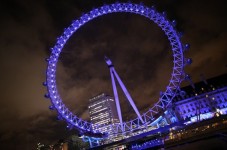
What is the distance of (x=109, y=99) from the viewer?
18125cm

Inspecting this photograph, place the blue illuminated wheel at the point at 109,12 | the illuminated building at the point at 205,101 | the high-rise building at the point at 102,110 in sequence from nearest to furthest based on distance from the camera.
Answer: the blue illuminated wheel at the point at 109,12 < the illuminated building at the point at 205,101 < the high-rise building at the point at 102,110

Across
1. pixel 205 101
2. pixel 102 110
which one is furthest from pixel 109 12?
pixel 102 110

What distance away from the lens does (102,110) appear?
585 ft

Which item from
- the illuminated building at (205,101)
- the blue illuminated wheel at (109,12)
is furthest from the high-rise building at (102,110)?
the blue illuminated wheel at (109,12)

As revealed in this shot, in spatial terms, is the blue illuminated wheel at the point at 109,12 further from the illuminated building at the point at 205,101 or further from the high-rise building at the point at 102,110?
the high-rise building at the point at 102,110

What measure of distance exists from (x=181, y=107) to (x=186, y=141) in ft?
192

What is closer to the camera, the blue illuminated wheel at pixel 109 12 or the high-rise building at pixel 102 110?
the blue illuminated wheel at pixel 109 12

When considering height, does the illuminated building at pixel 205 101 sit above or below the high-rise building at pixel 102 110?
below

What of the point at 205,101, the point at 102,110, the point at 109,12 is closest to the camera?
the point at 109,12

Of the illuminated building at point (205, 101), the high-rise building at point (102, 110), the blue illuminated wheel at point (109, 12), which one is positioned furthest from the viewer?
the high-rise building at point (102, 110)

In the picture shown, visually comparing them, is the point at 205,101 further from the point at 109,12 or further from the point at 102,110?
the point at 102,110

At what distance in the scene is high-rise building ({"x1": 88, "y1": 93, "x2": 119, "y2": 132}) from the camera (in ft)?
576

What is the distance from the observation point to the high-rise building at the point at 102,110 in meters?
176

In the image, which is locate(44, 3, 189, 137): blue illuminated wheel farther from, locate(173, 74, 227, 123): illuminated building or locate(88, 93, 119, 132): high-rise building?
locate(88, 93, 119, 132): high-rise building
